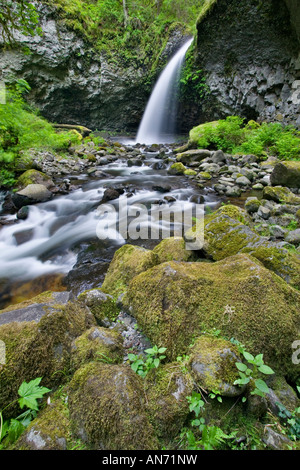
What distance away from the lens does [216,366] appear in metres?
1.25

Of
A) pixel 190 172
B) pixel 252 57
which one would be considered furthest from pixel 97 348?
pixel 252 57

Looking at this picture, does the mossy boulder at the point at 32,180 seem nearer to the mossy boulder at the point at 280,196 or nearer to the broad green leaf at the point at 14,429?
the mossy boulder at the point at 280,196

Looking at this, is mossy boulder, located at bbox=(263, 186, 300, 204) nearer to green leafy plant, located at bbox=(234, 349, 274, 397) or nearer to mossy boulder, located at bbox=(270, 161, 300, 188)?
mossy boulder, located at bbox=(270, 161, 300, 188)

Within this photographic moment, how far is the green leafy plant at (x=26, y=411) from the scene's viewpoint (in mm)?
1115

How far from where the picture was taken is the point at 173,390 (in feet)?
4.11

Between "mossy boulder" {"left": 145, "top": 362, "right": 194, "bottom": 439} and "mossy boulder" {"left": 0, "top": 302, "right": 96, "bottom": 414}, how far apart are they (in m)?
0.58

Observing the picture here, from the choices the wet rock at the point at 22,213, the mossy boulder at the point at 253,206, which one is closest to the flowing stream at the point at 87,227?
the wet rock at the point at 22,213

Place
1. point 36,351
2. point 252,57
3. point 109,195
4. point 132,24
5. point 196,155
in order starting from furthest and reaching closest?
point 132,24 < point 252,57 < point 196,155 < point 109,195 < point 36,351

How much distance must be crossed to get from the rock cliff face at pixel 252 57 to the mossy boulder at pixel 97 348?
486 inches

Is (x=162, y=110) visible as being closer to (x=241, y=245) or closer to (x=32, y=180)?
(x=32, y=180)

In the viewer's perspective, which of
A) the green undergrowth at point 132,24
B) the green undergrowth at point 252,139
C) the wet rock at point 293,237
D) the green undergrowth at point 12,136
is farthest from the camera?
the green undergrowth at point 132,24

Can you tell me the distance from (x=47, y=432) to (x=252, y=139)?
12.7 m
